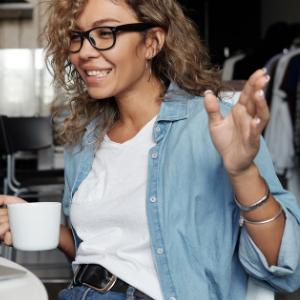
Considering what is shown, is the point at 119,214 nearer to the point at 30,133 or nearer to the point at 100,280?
the point at 100,280

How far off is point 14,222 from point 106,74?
34cm

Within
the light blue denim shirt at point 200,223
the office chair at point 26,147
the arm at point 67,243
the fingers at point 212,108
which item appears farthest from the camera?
the office chair at point 26,147

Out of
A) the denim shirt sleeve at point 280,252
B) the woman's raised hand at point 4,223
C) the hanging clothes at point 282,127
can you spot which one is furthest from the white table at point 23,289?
the hanging clothes at point 282,127

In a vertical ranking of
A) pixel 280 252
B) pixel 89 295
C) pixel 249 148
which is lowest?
pixel 89 295

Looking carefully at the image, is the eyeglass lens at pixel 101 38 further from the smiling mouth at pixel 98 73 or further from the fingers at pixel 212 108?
the fingers at pixel 212 108

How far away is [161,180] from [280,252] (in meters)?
0.24

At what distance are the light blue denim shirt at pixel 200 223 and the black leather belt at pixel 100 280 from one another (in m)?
0.07

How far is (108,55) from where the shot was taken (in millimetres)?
1164

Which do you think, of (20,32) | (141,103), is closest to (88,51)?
(141,103)

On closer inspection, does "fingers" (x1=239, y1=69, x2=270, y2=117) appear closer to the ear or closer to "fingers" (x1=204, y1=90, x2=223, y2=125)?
"fingers" (x1=204, y1=90, x2=223, y2=125)

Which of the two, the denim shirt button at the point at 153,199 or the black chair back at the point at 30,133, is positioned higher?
the denim shirt button at the point at 153,199

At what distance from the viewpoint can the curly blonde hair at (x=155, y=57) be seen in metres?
1.24

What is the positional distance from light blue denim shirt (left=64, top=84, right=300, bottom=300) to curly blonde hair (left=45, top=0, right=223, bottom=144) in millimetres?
144

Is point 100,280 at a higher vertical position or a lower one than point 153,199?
lower
